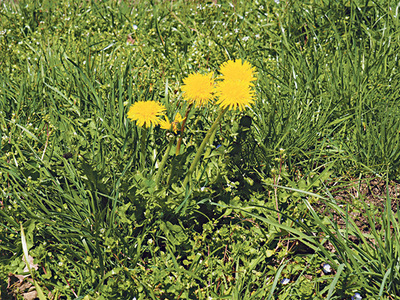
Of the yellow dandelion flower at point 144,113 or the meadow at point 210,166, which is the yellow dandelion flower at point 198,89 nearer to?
the meadow at point 210,166

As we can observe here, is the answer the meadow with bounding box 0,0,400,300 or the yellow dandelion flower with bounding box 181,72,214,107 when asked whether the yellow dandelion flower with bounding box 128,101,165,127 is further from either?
the yellow dandelion flower with bounding box 181,72,214,107

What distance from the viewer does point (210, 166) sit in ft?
7.10

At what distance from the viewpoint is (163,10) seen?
12.6ft

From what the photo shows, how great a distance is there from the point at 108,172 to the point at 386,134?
1506mm

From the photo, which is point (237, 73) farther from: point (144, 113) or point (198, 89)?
point (144, 113)

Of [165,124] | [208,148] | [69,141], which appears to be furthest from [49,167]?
[208,148]

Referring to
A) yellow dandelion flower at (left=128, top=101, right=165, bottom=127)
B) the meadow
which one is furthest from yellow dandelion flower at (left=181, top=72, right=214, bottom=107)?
yellow dandelion flower at (left=128, top=101, right=165, bottom=127)

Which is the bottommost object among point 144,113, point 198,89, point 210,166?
point 210,166

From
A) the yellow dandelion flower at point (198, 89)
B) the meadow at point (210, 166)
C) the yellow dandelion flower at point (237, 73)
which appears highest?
the yellow dandelion flower at point (237, 73)

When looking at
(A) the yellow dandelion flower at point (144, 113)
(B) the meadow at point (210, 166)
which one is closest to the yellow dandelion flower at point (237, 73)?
(B) the meadow at point (210, 166)

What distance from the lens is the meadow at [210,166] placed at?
6.24ft

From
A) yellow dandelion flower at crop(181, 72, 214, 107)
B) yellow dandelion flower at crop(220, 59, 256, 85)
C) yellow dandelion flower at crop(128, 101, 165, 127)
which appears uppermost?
yellow dandelion flower at crop(220, 59, 256, 85)

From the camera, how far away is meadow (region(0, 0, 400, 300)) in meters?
1.90

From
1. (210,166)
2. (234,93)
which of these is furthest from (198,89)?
(210,166)
